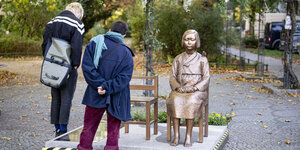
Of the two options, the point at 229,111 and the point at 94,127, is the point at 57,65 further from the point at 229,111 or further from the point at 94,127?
the point at 229,111

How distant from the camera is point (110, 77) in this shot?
4.71 m

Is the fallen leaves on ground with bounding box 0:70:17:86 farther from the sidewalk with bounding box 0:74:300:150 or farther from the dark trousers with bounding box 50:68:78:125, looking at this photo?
the dark trousers with bounding box 50:68:78:125

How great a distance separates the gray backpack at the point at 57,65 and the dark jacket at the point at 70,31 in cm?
10

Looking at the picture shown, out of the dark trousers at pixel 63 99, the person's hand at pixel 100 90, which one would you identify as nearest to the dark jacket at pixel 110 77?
the person's hand at pixel 100 90

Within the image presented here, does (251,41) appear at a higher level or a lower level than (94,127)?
higher

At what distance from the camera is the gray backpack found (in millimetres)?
5367

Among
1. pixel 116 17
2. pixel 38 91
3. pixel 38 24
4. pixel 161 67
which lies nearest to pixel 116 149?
pixel 38 91

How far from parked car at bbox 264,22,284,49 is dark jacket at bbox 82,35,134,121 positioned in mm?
30901

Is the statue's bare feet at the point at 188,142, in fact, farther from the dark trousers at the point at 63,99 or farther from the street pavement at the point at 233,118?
the dark trousers at the point at 63,99

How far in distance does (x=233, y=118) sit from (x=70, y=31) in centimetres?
430

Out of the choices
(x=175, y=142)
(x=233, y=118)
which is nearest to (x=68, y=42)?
(x=175, y=142)

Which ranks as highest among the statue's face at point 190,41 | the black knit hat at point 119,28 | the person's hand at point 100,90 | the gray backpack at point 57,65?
the black knit hat at point 119,28

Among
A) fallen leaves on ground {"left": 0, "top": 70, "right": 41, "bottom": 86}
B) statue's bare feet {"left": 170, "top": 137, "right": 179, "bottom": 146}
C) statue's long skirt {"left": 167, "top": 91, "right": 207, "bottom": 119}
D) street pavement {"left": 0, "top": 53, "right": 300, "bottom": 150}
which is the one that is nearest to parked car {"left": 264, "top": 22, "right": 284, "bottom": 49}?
street pavement {"left": 0, "top": 53, "right": 300, "bottom": 150}

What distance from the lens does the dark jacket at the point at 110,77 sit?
15.1 ft
